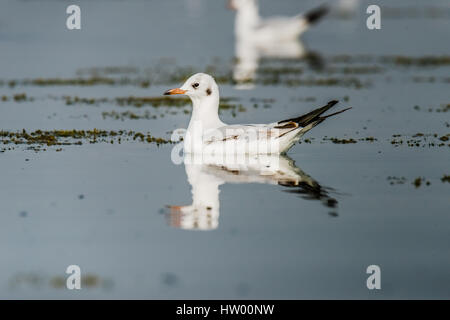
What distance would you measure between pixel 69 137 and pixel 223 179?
4875 mm

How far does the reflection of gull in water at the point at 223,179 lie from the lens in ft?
37.3

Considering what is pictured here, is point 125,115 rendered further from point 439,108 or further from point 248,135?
point 439,108

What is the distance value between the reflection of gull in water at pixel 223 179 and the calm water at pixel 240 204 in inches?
3.2

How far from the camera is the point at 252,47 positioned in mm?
36094

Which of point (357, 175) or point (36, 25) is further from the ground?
point (36, 25)

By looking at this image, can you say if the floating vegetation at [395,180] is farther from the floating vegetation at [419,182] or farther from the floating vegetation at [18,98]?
the floating vegetation at [18,98]

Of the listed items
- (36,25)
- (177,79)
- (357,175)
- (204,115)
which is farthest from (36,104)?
(36,25)

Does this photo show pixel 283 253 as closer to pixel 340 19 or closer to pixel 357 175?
pixel 357 175

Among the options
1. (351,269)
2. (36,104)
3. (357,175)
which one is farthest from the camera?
(36,104)

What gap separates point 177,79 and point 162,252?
55.6 ft

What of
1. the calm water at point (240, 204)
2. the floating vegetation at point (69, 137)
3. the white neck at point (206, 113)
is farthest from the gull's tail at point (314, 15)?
the white neck at point (206, 113)

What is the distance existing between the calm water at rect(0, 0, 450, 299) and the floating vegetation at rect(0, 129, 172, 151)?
1.16 ft

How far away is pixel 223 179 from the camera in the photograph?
44.3ft

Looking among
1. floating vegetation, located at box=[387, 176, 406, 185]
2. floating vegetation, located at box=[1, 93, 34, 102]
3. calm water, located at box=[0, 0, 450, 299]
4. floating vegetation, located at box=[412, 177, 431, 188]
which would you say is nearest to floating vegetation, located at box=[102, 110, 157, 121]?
calm water, located at box=[0, 0, 450, 299]
